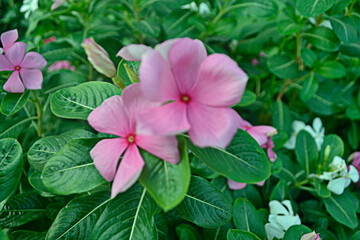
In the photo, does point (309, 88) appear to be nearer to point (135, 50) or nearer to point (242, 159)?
point (242, 159)

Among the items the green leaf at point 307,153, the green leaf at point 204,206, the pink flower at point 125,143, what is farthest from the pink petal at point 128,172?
the green leaf at point 307,153

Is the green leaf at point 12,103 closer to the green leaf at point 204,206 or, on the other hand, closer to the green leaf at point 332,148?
the green leaf at point 204,206

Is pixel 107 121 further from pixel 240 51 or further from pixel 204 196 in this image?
pixel 240 51

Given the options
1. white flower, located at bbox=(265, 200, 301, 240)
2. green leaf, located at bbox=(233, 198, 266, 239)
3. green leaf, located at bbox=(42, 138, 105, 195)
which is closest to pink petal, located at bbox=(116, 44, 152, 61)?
green leaf, located at bbox=(42, 138, 105, 195)

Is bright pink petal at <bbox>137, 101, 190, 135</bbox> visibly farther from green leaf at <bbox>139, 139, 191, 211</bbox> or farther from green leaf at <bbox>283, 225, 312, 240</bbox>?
green leaf at <bbox>283, 225, 312, 240</bbox>

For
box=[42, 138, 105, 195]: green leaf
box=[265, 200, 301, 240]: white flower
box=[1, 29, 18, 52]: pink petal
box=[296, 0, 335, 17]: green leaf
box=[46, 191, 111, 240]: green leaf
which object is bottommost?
box=[265, 200, 301, 240]: white flower

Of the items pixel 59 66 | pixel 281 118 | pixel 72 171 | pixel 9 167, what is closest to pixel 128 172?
pixel 72 171

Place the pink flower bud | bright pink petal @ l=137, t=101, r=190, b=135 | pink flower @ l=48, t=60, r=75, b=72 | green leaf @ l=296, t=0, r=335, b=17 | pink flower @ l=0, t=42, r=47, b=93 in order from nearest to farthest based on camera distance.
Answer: bright pink petal @ l=137, t=101, r=190, b=135 < the pink flower bud < pink flower @ l=0, t=42, r=47, b=93 < green leaf @ l=296, t=0, r=335, b=17 < pink flower @ l=48, t=60, r=75, b=72
